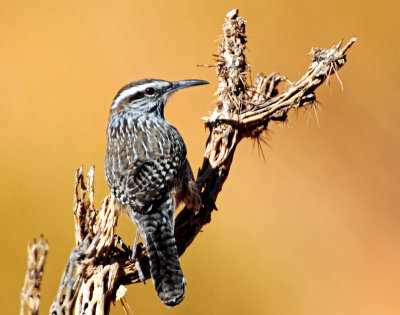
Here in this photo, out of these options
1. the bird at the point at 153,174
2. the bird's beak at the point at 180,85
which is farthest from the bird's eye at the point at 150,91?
the bird's beak at the point at 180,85

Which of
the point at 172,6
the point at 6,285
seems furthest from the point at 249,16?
the point at 6,285

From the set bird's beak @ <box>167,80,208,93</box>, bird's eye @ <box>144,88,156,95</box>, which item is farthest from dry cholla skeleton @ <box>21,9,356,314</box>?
bird's eye @ <box>144,88,156,95</box>

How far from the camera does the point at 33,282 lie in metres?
1.86

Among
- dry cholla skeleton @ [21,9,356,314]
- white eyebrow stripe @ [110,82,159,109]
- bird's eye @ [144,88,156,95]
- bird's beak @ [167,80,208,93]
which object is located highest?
white eyebrow stripe @ [110,82,159,109]

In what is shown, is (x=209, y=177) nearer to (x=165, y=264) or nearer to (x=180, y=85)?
(x=165, y=264)

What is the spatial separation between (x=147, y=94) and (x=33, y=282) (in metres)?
2.23

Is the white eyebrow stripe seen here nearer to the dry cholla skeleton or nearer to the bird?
the bird

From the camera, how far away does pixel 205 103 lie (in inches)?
264

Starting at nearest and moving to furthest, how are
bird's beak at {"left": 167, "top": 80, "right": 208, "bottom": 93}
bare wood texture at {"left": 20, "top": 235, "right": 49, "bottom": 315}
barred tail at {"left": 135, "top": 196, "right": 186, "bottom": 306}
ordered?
bare wood texture at {"left": 20, "top": 235, "right": 49, "bottom": 315} → barred tail at {"left": 135, "top": 196, "right": 186, "bottom": 306} → bird's beak at {"left": 167, "top": 80, "right": 208, "bottom": 93}

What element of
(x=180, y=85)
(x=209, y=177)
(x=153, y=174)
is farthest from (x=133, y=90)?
(x=209, y=177)

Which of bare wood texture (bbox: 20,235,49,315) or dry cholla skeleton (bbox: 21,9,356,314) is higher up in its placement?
dry cholla skeleton (bbox: 21,9,356,314)

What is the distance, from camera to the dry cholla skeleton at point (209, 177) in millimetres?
2236

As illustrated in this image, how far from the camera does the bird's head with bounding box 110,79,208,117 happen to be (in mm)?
3896

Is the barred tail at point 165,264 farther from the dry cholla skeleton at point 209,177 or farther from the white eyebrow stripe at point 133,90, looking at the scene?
the white eyebrow stripe at point 133,90
